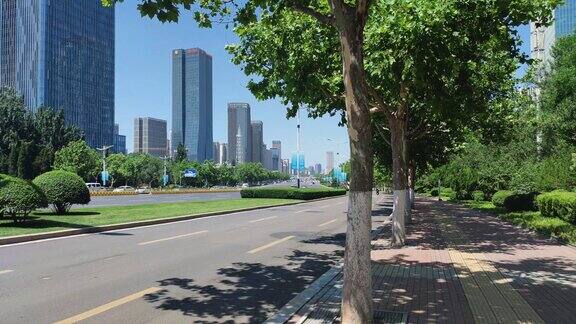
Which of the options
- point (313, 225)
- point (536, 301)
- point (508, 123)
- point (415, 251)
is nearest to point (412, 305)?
point (536, 301)

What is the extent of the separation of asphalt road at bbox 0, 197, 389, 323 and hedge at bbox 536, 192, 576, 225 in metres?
9.64

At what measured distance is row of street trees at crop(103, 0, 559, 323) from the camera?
20.1 ft

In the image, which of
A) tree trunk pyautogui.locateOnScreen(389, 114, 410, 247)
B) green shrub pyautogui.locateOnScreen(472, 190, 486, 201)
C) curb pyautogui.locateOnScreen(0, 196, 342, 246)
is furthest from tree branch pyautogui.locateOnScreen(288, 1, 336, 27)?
green shrub pyautogui.locateOnScreen(472, 190, 486, 201)

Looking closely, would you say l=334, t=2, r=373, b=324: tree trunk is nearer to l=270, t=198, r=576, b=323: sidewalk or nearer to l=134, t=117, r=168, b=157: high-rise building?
l=270, t=198, r=576, b=323: sidewalk

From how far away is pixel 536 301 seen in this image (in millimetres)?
7566

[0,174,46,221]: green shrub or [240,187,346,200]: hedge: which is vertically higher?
[0,174,46,221]: green shrub

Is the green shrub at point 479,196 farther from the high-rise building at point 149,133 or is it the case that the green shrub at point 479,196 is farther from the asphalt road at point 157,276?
the high-rise building at point 149,133

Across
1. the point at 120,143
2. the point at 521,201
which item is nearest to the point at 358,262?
the point at 521,201

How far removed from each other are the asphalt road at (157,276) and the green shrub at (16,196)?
93.3 inches

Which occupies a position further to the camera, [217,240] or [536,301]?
[217,240]

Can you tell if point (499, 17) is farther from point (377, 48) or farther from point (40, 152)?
point (40, 152)

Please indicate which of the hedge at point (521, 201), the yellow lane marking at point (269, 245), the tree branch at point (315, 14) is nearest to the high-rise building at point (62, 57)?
the hedge at point (521, 201)

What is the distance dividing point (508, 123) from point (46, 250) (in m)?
18.9

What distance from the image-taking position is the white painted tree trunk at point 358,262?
595 centimetres
